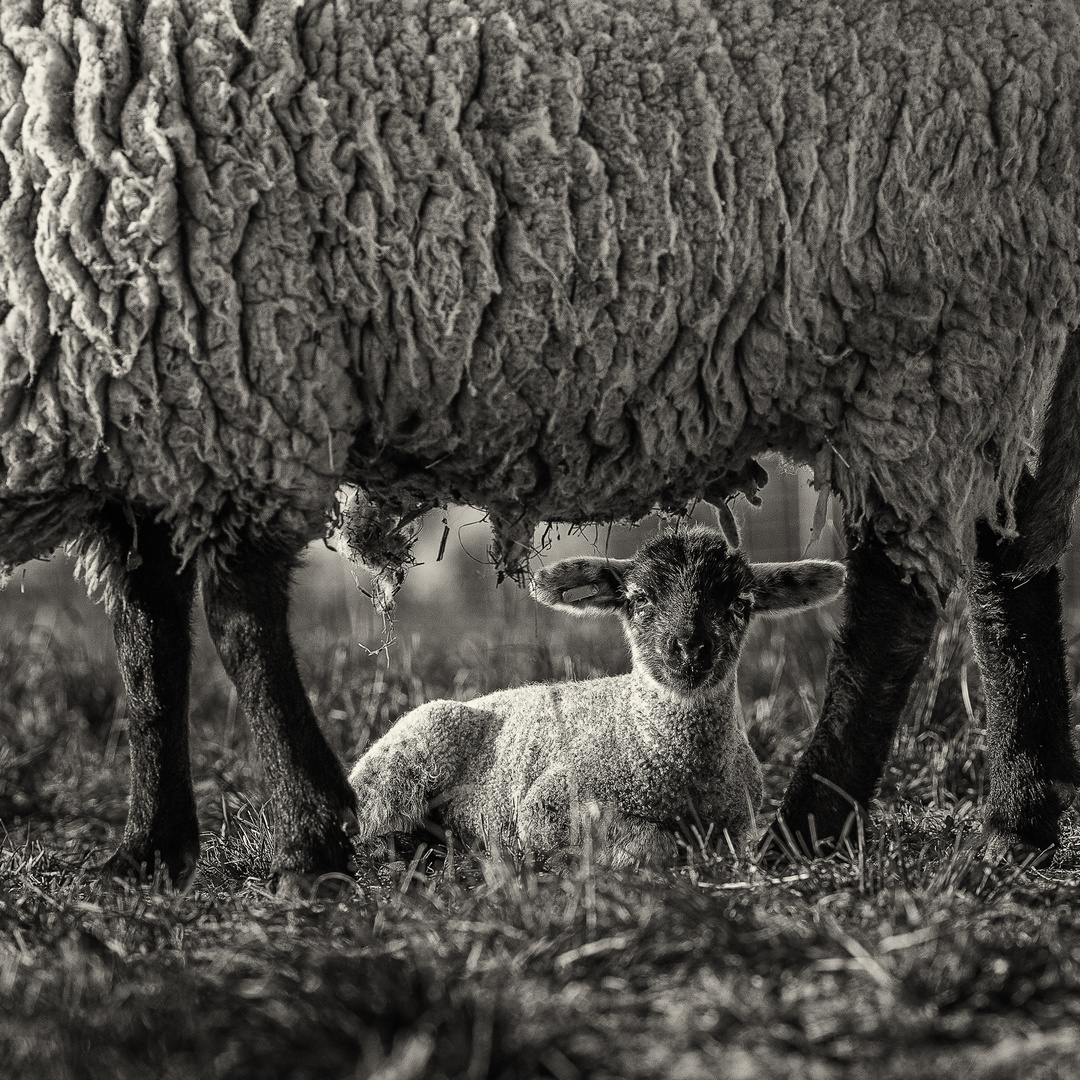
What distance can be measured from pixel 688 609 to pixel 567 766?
653mm

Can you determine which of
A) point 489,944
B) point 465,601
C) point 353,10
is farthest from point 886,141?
point 465,601

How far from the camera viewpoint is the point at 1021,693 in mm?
4289

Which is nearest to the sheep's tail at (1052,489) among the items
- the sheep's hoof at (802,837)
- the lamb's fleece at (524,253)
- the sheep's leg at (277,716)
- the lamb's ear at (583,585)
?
the lamb's fleece at (524,253)

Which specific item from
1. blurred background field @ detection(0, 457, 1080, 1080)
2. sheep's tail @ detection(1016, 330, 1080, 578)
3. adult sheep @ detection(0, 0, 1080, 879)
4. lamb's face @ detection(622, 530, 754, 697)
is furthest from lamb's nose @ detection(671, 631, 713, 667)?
sheep's tail @ detection(1016, 330, 1080, 578)

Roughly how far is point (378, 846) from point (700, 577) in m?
1.37

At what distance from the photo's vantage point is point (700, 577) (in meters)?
4.42

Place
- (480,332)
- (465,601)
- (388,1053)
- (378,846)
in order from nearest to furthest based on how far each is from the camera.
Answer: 1. (388,1053)
2. (480,332)
3. (378,846)
4. (465,601)

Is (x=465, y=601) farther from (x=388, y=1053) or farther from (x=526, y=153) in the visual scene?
(x=388, y=1053)

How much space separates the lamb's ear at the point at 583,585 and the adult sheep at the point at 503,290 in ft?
1.85

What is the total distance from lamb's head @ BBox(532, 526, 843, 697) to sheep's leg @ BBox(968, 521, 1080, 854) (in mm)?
517

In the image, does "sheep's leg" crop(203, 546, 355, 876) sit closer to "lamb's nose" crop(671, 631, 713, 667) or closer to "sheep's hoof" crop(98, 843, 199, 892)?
Result: "sheep's hoof" crop(98, 843, 199, 892)

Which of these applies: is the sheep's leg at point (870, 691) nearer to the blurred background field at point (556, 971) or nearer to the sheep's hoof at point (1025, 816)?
the blurred background field at point (556, 971)

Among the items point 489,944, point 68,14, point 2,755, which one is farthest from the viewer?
point 2,755

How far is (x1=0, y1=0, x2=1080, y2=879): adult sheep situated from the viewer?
337 cm
